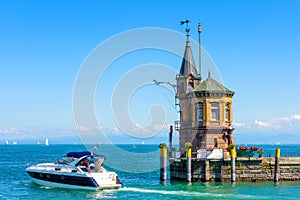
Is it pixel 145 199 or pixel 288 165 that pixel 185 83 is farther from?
pixel 145 199

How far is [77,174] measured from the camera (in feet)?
163

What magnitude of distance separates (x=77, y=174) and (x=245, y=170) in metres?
18.8

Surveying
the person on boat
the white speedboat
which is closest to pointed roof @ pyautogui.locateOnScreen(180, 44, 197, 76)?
the white speedboat

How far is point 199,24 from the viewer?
64.2m

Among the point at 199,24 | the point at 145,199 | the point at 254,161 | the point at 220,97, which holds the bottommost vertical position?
the point at 145,199

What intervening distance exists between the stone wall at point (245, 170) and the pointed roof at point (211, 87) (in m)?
8.58

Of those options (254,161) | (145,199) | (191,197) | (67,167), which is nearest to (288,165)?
(254,161)

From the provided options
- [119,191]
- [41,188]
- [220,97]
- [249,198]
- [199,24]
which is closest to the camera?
[249,198]

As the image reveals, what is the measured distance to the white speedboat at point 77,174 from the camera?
48844 millimetres

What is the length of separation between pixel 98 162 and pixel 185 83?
15862mm

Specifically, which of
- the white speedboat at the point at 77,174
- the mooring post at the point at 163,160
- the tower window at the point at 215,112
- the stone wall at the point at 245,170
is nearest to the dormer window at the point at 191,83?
the tower window at the point at 215,112

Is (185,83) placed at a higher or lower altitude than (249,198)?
higher

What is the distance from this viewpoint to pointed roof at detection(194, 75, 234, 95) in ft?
187

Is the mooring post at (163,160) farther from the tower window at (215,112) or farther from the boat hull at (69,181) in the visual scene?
the tower window at (215,112)
